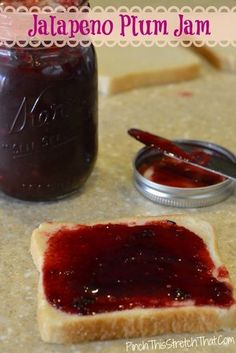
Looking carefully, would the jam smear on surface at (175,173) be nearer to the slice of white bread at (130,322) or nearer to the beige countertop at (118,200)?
the beige countertop at (118,200)

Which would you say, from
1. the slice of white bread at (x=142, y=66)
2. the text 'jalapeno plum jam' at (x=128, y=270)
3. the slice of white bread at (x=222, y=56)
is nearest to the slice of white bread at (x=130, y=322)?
the text 'jalapeno plum jam' at (x=128, y=270)

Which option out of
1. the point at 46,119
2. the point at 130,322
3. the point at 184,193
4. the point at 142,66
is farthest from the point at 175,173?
the point at 142,66

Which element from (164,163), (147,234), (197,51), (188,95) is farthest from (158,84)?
(147,234)

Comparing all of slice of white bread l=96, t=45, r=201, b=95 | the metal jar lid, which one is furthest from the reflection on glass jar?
slice of white bread l=96, t=45, r=201, b=95

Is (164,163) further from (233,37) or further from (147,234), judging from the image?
(233,37)

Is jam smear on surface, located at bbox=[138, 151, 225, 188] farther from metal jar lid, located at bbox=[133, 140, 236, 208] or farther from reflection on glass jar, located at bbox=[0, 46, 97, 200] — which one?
reflection on glass jar, located at bbox=[0, 46, 97, 200]
